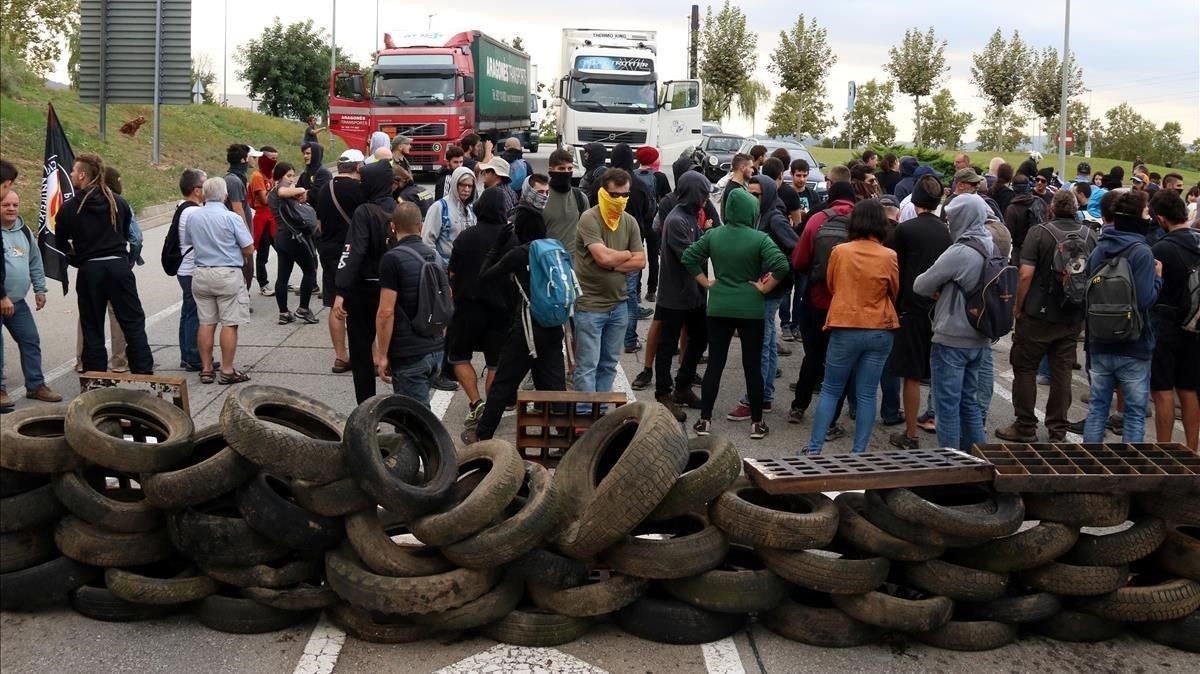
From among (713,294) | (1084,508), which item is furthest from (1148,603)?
(713,294)

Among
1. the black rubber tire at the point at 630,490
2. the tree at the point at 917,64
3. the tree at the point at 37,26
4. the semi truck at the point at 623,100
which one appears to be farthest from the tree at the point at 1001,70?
the black rubber tire at the point at 630,490

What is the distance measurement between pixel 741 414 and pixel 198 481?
199 inches

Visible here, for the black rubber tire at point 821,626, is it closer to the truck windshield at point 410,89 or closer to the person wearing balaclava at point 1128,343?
the person wearing balaclava at point 1128,343

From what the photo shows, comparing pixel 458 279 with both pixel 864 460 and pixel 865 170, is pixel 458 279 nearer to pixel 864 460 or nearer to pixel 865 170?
pixel 864 460

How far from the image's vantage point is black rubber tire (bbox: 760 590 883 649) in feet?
16.3

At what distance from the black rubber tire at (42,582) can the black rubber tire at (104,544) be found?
0.26 ft

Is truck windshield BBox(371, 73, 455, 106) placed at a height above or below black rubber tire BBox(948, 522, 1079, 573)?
above

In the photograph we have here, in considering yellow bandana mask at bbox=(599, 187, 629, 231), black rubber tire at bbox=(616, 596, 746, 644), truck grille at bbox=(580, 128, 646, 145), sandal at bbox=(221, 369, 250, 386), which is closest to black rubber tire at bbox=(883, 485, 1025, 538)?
black rubber tire at bbox=(616, 596, 746, 644)

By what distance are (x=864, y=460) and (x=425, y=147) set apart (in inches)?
989

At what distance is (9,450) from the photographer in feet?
15.8

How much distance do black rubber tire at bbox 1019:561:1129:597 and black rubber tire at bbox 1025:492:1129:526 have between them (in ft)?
0.69

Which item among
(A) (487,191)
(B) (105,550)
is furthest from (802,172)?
(B) (105,550)

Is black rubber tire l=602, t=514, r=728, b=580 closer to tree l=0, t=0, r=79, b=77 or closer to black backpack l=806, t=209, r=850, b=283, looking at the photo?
black backpack l=806, t=209, r=850, b=283

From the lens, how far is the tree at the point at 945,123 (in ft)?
204
